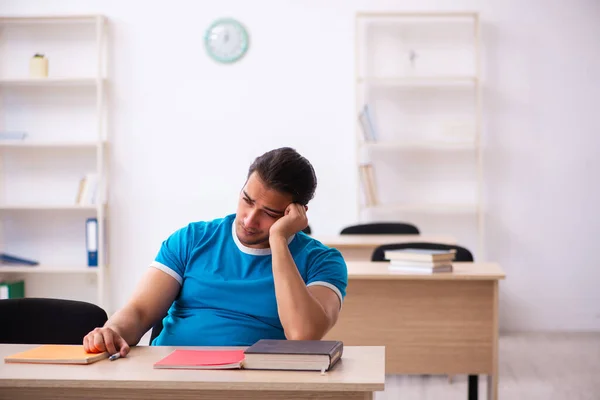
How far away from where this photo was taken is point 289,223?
6.75 feet

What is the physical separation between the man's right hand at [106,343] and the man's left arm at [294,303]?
40cm

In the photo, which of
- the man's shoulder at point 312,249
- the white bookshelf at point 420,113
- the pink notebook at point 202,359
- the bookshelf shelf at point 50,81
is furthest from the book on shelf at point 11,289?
the pink notebook at point 202,359

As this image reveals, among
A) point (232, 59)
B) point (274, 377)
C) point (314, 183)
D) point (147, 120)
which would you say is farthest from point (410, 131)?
point (274, 377)

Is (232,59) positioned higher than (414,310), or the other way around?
(232,59)

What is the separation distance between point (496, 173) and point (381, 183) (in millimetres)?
801

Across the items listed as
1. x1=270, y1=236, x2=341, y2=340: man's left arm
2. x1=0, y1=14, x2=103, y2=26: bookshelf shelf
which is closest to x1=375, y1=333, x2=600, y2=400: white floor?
x1=270, y1=236, x2=341, y2=340: man's left arm

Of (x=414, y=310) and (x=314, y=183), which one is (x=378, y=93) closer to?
(x=414, y=310)

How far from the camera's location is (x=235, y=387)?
1513 millimetres

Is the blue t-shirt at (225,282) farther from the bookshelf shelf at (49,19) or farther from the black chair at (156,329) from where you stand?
the bookshelf shelf at (49,19)

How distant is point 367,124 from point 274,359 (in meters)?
3.85

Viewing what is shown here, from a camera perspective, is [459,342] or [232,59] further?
[232,59]

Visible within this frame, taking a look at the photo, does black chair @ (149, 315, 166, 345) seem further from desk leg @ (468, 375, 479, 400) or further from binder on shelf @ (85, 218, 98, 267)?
binder on shelf @ (85, 218, 98, 267)

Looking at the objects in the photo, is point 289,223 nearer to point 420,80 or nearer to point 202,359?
point 202,359

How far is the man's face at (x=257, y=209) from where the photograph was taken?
2.08 m
